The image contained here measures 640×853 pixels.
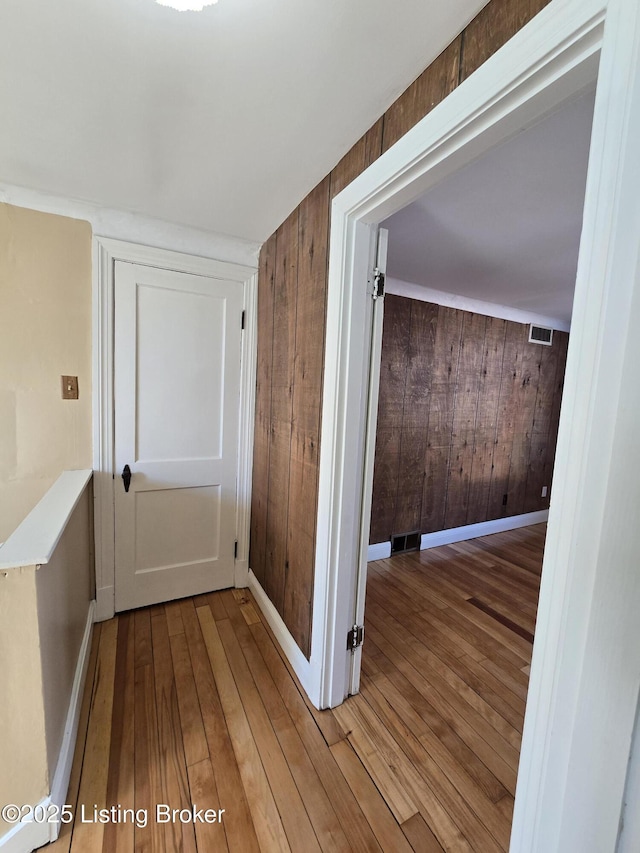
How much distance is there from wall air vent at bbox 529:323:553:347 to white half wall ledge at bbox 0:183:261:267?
2.87 metres

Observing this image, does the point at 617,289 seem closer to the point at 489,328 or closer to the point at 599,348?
the point at 599,348

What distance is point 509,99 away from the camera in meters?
0.74

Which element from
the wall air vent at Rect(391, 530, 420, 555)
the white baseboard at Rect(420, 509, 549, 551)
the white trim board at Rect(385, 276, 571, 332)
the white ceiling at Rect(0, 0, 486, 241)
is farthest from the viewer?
the white baseboard at Rect(420, 509, 549, 551)

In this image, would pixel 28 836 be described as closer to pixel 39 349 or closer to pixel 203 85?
pixel 39 349

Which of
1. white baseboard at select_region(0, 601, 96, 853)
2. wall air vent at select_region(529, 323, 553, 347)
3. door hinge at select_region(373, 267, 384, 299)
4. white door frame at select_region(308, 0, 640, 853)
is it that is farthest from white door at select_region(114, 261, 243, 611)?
wall air vent at select_region(529, 323, 553, 347)

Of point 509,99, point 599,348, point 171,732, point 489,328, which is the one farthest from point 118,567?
point 489,328

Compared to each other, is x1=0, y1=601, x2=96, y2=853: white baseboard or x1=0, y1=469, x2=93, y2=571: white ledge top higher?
x1=0, y1=469, x2=93, y2=571: white ledge top

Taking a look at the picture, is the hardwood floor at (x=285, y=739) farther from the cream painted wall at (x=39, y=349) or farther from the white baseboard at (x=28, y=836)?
the cream painted wall at (x=39, y=349)

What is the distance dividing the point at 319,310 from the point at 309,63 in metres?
0.73

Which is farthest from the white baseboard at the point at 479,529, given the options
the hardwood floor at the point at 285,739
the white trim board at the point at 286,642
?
the white trim board at the point at 286,642

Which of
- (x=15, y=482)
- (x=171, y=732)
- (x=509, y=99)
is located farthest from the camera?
(x=15, y=482)

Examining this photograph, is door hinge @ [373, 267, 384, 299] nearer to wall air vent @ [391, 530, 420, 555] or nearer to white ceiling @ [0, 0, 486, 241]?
white ceiling @ [0, 0, 486, 241]

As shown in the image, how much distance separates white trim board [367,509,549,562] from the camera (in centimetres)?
293

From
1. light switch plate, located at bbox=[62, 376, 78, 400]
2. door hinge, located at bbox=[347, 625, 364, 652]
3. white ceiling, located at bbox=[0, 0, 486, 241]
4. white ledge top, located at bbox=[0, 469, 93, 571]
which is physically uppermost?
white ceiling, located at bbox=[0, 0, 486, 241]
